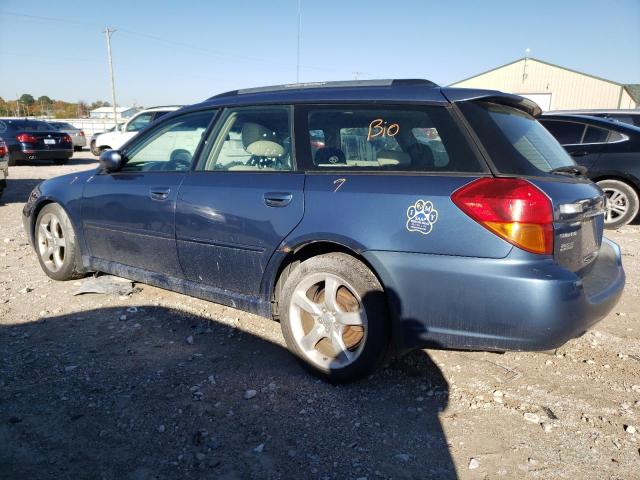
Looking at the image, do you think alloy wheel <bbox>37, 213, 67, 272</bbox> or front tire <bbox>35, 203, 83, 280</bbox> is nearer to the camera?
front tire <bbox>35, 203, 83, 280</bbox>

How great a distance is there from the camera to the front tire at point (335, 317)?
2.64 m

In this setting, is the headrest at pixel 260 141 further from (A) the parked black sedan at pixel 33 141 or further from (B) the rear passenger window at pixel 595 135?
(A) the parked black sedan at pixel 33 141

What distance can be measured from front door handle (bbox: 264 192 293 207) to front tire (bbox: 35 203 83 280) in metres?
2.31

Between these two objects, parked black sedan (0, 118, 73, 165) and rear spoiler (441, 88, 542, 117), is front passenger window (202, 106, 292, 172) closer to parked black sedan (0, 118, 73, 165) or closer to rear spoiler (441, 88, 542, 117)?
rear spoiler (441, 88, 542, 117)

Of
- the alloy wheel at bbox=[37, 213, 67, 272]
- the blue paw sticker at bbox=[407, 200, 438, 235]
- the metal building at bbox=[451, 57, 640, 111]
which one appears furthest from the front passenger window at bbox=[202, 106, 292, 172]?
the metal building at bbox=[451, 57, 640, 111]

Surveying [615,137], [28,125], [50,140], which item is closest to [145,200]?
[615,137]

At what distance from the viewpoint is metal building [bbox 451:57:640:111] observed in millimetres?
38781

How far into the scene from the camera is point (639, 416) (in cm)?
259

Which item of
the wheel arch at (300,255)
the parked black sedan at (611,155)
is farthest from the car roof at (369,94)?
the parked black sedan at (611,155)

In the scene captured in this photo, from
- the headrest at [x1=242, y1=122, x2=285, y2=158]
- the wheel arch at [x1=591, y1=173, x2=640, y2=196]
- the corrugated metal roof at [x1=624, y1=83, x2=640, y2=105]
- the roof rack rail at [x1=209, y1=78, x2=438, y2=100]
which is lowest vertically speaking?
the wheel arch at [x1=591, y1=173, x2=640, y2=196]

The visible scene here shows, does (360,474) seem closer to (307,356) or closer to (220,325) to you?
(307,356)

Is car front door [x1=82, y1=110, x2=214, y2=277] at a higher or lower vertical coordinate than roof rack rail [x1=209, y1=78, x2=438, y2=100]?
lower

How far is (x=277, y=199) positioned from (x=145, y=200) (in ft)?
4.09

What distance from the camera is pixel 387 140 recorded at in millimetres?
2787
